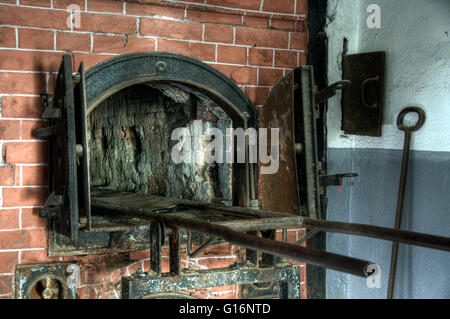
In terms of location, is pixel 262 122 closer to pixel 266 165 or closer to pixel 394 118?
pixel 266 165

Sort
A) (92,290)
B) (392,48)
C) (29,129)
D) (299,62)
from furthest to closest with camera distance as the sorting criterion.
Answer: (299,62) < (392,48) < (92,290) < (29,129)

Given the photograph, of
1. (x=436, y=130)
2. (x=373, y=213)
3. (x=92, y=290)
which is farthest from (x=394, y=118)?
(x=92, y=290)

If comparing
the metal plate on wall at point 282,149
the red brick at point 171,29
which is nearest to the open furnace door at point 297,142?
the metal plate on wall at point 282,149

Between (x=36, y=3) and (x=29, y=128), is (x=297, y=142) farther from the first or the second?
(x=36, y=3)

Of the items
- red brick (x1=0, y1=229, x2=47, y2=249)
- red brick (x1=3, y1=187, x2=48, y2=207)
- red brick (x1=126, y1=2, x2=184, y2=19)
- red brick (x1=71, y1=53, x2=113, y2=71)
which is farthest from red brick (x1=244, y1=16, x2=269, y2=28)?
red brick (x1=0, y1=229, x2=47, y2=249)

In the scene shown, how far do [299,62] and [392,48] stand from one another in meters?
0.46

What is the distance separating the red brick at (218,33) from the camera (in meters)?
2.39

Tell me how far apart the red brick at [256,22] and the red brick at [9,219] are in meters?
1.38

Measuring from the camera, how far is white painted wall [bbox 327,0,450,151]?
216 cm

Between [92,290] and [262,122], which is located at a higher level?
[262,122]

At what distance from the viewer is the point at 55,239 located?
83.2 inches

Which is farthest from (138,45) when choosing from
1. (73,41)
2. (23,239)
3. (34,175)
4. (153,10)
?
(23,239)

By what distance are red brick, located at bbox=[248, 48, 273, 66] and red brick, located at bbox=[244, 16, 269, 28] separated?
0.39 ft

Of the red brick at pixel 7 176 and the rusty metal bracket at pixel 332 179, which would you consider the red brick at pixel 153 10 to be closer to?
the red brick at pixel 7 176
